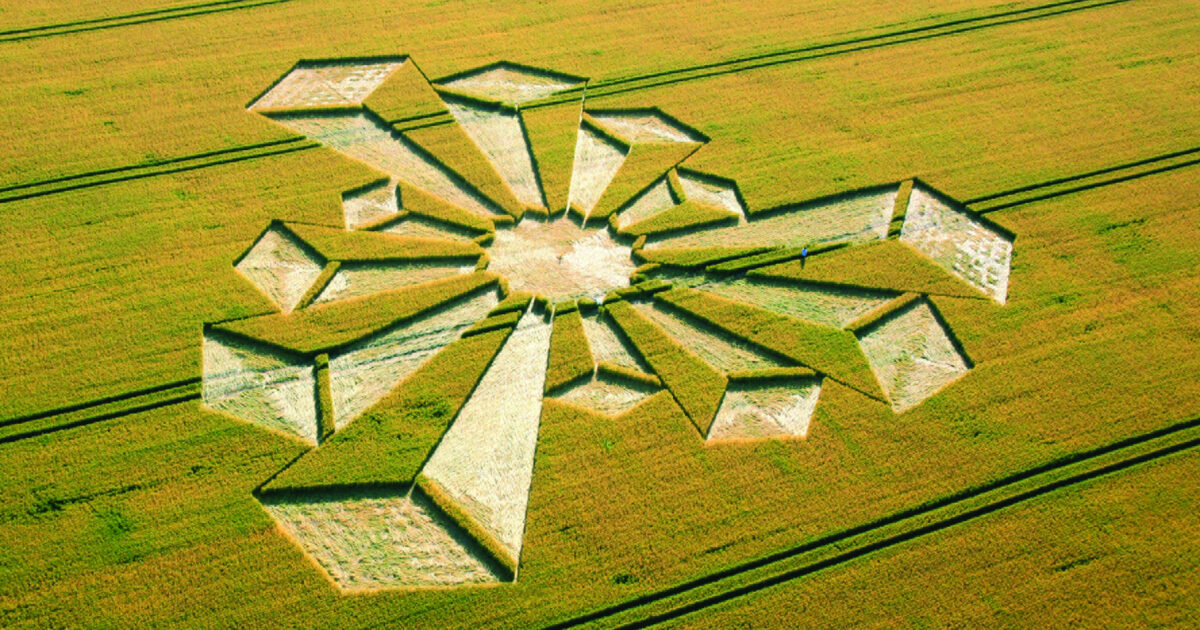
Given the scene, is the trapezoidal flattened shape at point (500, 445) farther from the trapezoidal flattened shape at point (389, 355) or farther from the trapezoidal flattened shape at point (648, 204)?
the trapezoidal flattened shape at point (648, 204)

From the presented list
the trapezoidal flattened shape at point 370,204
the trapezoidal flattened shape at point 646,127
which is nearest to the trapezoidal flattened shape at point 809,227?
the trapezoidal flattened shape at point 646,127

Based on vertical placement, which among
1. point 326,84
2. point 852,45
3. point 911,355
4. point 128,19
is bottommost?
point 911,355

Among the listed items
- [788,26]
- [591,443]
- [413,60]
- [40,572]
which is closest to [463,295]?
[591,443]

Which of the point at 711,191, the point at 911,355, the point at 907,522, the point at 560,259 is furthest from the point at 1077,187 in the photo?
the point at 560,259

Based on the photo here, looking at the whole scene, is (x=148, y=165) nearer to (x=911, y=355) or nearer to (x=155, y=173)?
(x=155, y=173)

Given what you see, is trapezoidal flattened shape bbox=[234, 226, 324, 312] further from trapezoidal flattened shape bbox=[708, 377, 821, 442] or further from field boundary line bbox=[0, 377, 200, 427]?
trapezoidal flattened shape bbox=[708, 377, 821, 442]

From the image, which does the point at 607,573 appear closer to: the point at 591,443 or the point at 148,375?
the point at 591,443

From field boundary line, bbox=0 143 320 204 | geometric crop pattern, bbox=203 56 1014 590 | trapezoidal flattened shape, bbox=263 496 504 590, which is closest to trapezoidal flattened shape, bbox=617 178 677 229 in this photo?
geometric crop pattern, bbox=203 56 1014 590
